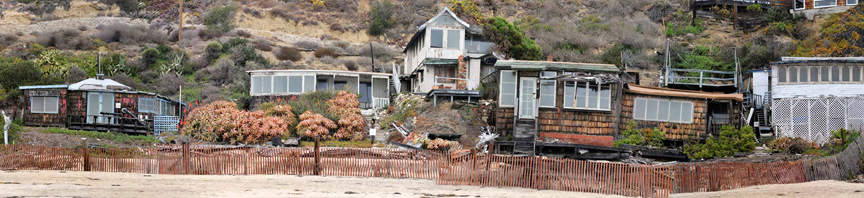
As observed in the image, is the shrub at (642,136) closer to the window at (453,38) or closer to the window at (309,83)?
the window at (453,38)

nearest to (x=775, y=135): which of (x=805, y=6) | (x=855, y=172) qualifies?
(x=855, y=172)

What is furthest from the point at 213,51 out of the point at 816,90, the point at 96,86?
the point at 816,90

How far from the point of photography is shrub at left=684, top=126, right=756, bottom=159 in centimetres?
3762

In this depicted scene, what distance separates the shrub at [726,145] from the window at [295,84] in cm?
1777

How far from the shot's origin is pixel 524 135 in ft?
127

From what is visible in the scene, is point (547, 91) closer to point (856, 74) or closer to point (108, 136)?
point (856, 74)

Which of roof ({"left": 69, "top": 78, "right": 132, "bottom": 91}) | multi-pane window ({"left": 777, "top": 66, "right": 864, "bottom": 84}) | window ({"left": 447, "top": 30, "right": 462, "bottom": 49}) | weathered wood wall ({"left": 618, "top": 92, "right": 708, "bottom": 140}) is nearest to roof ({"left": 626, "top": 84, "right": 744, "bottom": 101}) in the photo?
weathered wood wall ({"left": 618, "top": 92, "right": 708, "bottom": 140})

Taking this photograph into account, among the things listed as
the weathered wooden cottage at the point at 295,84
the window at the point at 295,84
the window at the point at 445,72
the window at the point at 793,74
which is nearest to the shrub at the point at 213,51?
the weathered wooden cottage at the point at 295,84

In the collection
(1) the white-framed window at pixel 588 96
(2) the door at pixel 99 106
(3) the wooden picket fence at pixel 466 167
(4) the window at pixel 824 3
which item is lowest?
(3) the wooden picket fence at pixel 466 167

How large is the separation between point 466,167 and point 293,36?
137 feet

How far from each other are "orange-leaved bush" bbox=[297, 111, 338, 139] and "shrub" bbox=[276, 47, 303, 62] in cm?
1913

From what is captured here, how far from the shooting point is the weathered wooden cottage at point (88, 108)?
41.6 m

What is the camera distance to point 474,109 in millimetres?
41938

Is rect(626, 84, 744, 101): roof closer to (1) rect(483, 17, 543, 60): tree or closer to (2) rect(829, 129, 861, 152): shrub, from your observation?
(2) rect(829, 129, 861, 152): shrub
